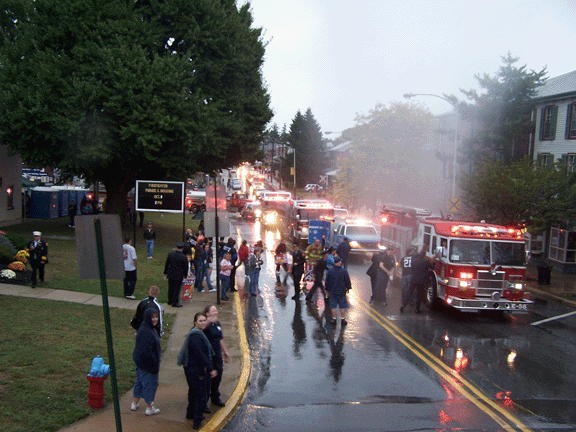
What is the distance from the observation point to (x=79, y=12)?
101 ft

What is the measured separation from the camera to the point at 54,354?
38.3 feet

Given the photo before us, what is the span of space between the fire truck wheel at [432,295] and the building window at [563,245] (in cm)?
1372

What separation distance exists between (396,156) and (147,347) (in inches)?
2089

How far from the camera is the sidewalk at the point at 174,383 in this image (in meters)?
8.91

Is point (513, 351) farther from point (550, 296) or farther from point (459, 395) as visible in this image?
point (550, 296)

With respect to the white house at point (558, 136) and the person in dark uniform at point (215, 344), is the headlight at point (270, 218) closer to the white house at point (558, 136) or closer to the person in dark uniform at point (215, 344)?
the white house at point (558, 136)

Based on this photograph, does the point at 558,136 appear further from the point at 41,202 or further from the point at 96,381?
the point at 41,202

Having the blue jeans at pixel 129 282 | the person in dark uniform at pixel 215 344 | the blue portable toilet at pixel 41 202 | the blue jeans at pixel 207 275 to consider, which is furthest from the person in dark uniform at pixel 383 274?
the blue portable toilet at pixel 41 202

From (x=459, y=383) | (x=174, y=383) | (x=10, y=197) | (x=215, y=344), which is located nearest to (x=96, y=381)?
(x=215, y=344)

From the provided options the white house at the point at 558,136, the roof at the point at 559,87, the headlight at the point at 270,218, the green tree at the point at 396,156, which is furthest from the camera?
the green tree at the point at 396,156

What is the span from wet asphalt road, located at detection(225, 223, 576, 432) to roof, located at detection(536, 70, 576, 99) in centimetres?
1781

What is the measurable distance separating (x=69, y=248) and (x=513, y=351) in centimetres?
2062

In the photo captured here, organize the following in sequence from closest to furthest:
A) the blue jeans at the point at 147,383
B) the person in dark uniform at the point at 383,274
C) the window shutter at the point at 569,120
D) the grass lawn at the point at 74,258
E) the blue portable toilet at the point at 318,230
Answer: the blue jeans at the point at 147,383 < the grass lawn at the point at 74,258 < the person in dark uniform at the point at 383,274 < the window shutter at the point at 569,120 < the blue portable toilet at the point at 318,230

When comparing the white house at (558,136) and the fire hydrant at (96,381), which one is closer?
the fire hydrant at (96,381)
